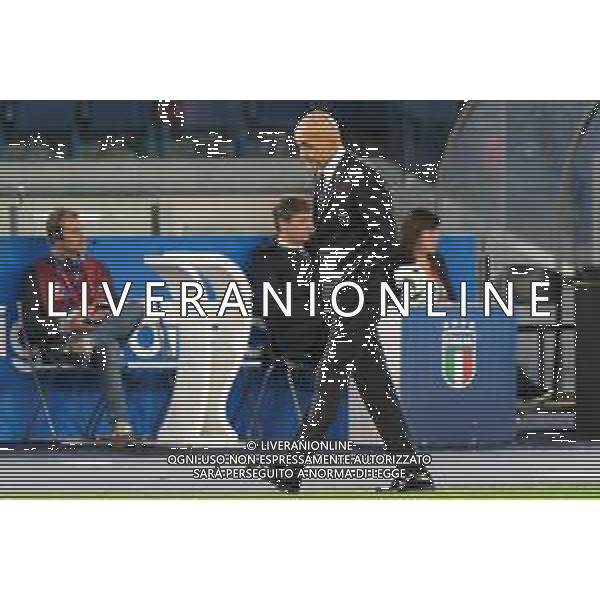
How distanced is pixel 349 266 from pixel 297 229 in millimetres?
373

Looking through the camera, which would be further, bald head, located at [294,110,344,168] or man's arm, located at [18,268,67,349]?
man's arm, located at [18,268,67,349]

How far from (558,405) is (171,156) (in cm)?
269

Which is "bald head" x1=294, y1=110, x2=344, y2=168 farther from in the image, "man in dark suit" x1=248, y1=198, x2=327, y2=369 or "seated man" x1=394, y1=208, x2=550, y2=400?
"seated man" x1=394, y1=208, x2=550, y2=400

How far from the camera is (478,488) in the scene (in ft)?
62.4

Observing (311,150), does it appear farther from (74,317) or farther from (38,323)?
(38,323)

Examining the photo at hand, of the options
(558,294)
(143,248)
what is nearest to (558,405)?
(558,294)

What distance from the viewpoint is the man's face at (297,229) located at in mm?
18984

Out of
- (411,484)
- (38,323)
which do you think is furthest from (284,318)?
(38,323)

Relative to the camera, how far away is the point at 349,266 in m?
19.0

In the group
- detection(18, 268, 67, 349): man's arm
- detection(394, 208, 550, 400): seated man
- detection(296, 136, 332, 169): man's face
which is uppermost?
detection(296, 136, 332, 169): man's face

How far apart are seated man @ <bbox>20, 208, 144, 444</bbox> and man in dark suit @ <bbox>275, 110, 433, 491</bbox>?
1127mm

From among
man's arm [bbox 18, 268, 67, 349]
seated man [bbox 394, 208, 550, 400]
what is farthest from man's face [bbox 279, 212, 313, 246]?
man's arm [bbox 18, 268, 67, 349]

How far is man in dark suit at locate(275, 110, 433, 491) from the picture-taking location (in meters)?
19.0

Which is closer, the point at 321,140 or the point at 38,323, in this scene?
the point at 321,140
